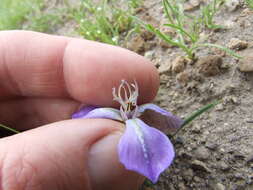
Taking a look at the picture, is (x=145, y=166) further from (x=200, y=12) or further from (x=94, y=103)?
(x=200, y=12)

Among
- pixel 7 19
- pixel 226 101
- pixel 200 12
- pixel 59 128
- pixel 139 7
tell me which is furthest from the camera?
pixel 7 19

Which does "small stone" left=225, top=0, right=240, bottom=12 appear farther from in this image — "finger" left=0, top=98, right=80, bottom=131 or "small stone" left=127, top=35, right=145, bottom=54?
"finger" left=0, top=98, right=80, bottom=131

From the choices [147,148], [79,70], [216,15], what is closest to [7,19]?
[79,70]

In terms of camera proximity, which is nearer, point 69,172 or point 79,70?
point 69,172

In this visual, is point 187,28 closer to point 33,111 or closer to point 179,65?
point 179,65

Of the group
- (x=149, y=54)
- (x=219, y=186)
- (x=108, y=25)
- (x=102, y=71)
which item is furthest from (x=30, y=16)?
(x=219, y=186)

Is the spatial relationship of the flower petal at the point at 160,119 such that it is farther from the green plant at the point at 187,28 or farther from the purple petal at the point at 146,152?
the green plant at the point at 187,28
